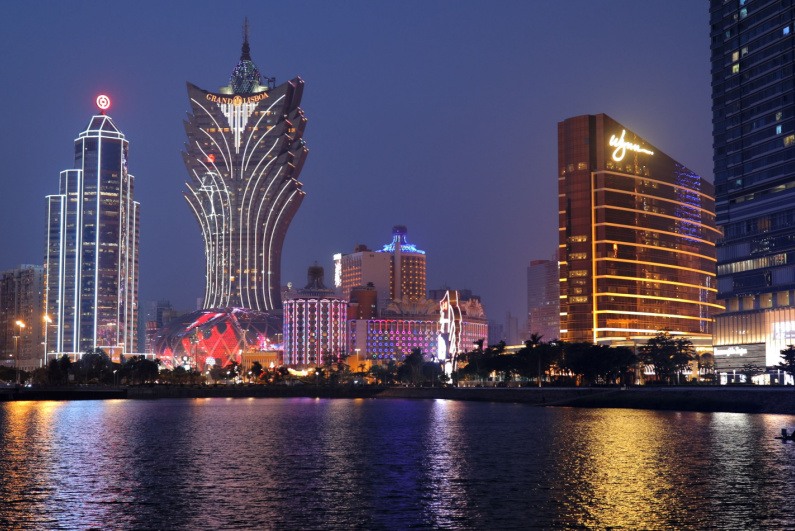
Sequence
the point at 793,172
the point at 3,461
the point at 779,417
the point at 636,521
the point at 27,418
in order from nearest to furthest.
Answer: the point at 636,521, the point at 3,461, the point at 779,417, the point at 27,418, the point at 793,172

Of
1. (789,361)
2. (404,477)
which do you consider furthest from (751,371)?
(404,477)

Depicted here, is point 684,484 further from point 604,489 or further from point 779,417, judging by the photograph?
point 779,417

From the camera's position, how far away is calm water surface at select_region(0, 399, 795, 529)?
186ft

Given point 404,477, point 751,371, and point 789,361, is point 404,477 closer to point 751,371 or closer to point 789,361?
point 789,361

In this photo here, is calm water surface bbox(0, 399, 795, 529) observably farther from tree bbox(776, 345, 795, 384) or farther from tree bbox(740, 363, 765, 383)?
tree bbox(740, 363, 765, 383)

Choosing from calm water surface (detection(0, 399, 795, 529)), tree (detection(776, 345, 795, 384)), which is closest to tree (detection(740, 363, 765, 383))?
tree (detection(776, 345, 795, 384))

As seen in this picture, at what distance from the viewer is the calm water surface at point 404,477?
56.6m

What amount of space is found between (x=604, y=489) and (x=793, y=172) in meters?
143

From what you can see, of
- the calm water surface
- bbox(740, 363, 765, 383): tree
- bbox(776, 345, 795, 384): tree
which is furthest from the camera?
bbox(740, 363, 765, 383): tree

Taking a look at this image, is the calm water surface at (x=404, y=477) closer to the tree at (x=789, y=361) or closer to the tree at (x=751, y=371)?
the tree at (x=789, y=361)

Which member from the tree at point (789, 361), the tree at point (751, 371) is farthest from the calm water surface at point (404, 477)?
the tree at point (751, 371)

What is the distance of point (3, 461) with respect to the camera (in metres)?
88.8

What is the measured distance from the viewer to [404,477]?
249 ft

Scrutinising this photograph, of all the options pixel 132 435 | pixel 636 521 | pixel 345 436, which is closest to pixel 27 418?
pixel 132 435
